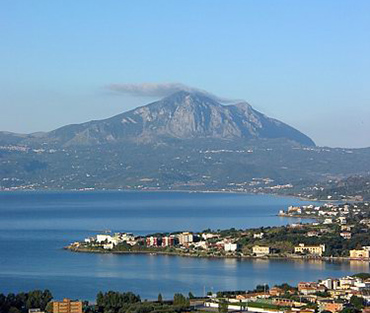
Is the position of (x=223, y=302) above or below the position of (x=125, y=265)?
below

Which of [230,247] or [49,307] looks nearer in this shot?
[49,307]

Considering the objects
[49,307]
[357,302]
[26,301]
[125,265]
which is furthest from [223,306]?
[125,265]

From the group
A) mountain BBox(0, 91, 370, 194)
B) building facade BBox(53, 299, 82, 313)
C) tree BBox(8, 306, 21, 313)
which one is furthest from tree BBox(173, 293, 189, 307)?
mountain BBox(0, 91, 370, 194)

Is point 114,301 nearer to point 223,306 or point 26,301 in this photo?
point 26,301

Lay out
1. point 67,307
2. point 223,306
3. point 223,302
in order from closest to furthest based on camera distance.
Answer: point 67,307 < point 223,306 < point 223,302

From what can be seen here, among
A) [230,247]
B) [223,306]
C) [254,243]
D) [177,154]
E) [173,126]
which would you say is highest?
[173,126]

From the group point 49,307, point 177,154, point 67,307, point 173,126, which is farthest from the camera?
point 173,126
